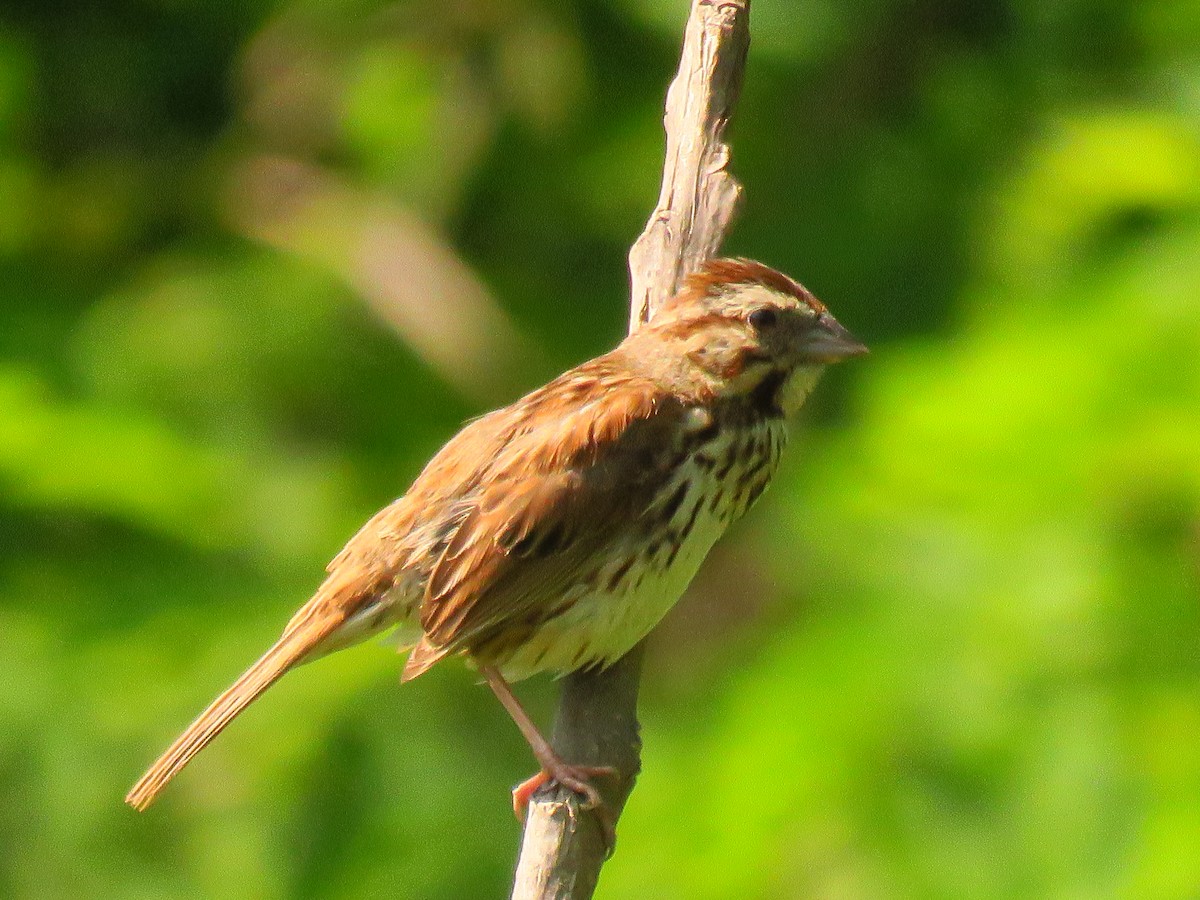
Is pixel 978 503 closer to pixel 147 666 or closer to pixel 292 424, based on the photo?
pixel 147 666

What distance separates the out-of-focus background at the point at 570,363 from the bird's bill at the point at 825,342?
1.47ft

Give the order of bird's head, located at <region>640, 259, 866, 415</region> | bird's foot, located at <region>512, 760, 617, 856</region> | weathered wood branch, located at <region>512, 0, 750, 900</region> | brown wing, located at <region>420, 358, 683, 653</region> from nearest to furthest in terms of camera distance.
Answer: bird's foot, located at <region>512, 760, 617, 856</region>
weathered wood branch, located at <region>512, 0, 750, 900</region>
brown wing, located at <region>420, 358, 683, 653</region>
bird's head, located at <region>640, 259, 866, 415</region>

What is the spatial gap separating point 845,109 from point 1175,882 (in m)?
5.21

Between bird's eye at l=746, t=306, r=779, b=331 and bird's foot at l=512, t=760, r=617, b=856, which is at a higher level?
bird's eye at l=746, t=306, r=779, b=331

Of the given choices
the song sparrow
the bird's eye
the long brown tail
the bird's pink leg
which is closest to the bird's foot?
the bird's pink leg

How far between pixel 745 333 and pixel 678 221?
39cm

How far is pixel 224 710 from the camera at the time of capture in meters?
4.73

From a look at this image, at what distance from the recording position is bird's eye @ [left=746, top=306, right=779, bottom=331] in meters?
4.80

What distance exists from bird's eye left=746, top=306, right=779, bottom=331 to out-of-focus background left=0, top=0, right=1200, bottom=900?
1.98 feet

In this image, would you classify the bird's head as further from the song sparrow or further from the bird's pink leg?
the bird's pink leg

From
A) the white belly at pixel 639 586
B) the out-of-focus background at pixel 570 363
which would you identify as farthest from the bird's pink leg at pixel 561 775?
the out-of-focus background at pixel 570 363

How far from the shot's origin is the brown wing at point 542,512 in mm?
4672

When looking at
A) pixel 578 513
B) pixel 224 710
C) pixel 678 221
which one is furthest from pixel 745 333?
pixel 224 710

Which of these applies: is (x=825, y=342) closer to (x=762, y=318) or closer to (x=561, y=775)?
(x=762, y=318)
